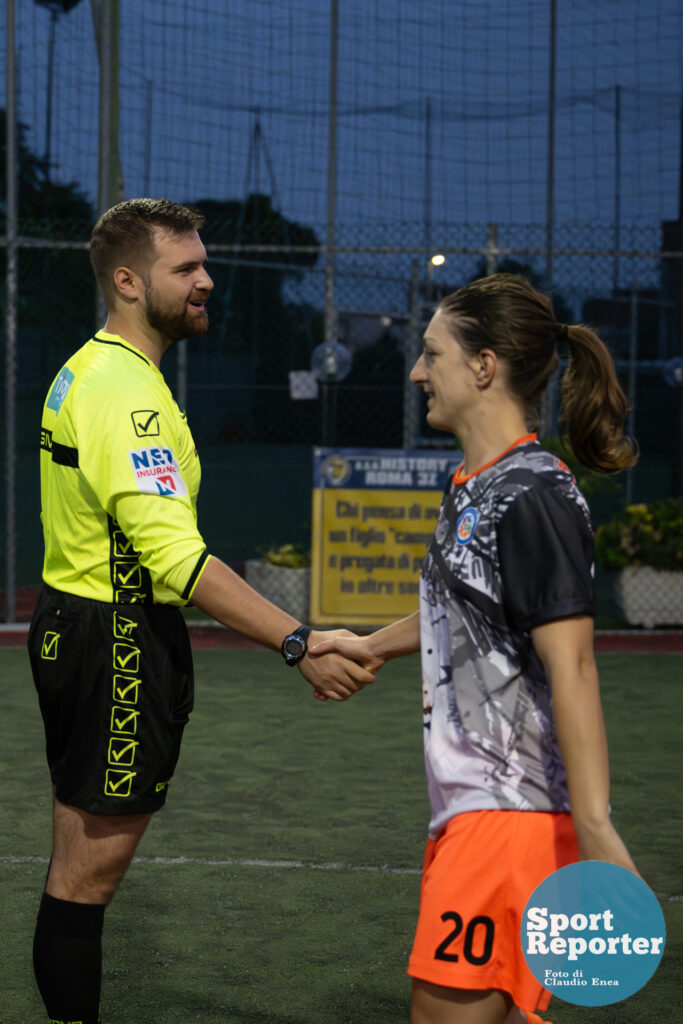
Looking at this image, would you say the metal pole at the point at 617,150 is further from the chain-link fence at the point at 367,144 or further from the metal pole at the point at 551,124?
the metal pole at the point at 551,124

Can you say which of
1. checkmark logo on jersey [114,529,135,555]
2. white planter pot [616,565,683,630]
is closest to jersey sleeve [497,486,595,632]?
checkmark logo on jersey [114,529,135,555]

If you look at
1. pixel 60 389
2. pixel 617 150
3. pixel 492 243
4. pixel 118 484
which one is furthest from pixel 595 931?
pixel 617 150

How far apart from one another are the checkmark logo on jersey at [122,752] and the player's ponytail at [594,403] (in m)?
1.16

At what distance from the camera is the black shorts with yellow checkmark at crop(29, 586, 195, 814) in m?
2.93

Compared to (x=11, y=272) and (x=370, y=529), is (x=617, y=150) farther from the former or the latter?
(x=11, y=272)

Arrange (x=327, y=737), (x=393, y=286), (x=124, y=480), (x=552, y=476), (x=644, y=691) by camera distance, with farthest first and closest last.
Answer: (x=393, y=286) → (x=644, y=691) → (x=327, y=737) → (x=124, y=480) → (x=552, y=476)

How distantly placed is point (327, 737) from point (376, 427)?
6980mm

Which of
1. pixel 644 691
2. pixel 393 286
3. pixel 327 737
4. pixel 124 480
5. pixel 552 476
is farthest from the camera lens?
pixel 393 286

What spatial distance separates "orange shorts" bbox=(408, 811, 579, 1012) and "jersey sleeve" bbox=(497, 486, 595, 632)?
357 millimetres

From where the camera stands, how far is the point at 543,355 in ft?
8.04

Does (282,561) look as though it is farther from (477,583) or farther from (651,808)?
(477,583)

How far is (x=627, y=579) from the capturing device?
1035cm

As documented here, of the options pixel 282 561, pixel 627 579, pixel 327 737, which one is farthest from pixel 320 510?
pixel 327 737

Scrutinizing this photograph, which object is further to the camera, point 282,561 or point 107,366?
point 282,561
